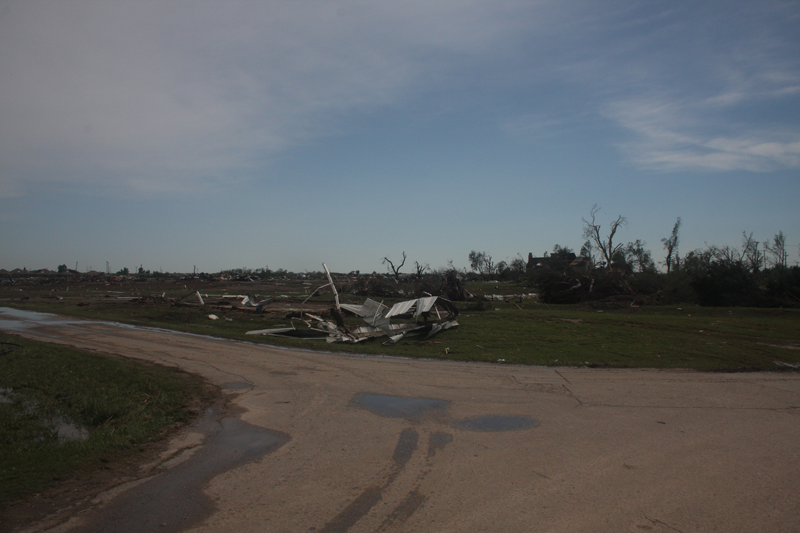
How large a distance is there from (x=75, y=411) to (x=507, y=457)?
7.28 metres

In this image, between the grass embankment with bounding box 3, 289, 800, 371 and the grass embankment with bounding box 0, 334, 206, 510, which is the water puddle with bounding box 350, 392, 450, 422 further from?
the grass embankment with bounding box 3, 289, 800, 371

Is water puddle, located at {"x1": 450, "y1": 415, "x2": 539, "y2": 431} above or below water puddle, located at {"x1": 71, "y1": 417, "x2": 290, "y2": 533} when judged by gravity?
below

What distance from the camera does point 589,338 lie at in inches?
744

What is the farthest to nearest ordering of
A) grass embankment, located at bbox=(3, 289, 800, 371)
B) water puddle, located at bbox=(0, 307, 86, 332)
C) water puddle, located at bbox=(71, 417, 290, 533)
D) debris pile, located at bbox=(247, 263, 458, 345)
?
water puddle, located at bbox=(0, 307, 86, 332) < debris pile, located at bbox=(247, 263, 458, 345) < grass embankment, located at bbox=(3, 289, 800, 371) < water puddle, located at bbox=(71, 417, 290, 533)

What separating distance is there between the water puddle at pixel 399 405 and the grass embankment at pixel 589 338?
6002 millimetres

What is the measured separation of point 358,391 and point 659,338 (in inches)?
554

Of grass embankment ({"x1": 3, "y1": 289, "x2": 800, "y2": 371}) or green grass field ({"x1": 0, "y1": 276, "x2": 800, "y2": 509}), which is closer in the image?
green grass field ({"x1": 0, "y1": 276, "x2": 800, "y2": 509})

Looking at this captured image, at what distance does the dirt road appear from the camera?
4.45 meters

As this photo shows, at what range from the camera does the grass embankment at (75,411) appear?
557 centimetres

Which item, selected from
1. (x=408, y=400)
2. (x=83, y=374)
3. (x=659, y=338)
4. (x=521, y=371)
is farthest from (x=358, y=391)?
(x=659, y=338)

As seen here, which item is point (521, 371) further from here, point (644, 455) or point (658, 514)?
point (658, 514)

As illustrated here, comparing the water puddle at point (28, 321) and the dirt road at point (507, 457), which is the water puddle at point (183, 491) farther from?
the water puddle at point (28, 321)

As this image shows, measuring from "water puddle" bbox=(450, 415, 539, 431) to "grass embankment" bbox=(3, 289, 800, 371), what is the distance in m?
6.62

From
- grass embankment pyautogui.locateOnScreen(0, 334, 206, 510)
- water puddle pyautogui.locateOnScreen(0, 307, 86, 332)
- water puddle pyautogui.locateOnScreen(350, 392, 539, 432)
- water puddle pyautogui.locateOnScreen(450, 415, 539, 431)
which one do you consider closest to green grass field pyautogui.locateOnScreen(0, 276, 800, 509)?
grass embankment pyautogui.locateOnScreen(0, 334, 206, 510)
